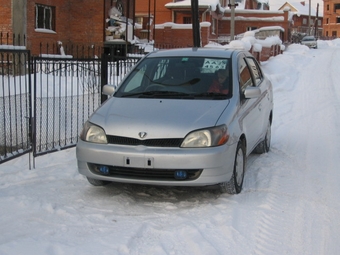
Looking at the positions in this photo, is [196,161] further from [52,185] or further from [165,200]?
[52,185]

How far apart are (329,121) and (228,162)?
21.5ft

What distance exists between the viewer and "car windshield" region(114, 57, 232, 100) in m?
5.98

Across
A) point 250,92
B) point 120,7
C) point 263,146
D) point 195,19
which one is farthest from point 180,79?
point 120,7

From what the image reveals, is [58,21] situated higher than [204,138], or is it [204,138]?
[58,21]

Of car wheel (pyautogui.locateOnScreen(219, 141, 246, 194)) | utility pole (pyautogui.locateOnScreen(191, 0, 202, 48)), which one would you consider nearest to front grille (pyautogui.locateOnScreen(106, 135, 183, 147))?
car wheel (pyautogui.locateOnScreen(219, 141, 246, 194))

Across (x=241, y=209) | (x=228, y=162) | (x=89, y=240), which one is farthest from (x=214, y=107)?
(x=89, y=240)

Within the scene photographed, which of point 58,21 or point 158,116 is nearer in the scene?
point 158,116

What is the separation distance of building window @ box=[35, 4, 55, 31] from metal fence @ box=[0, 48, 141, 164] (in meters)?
13.5

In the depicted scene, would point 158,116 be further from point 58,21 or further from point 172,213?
point 58,21

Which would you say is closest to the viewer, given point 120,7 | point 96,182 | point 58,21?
point 96,182

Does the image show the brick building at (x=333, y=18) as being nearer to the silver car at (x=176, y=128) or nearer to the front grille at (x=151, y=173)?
the silver car at (x=176, y=128)

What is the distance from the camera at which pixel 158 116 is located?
5289 mm

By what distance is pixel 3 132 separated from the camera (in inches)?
299

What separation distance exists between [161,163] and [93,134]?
894 millimetres
